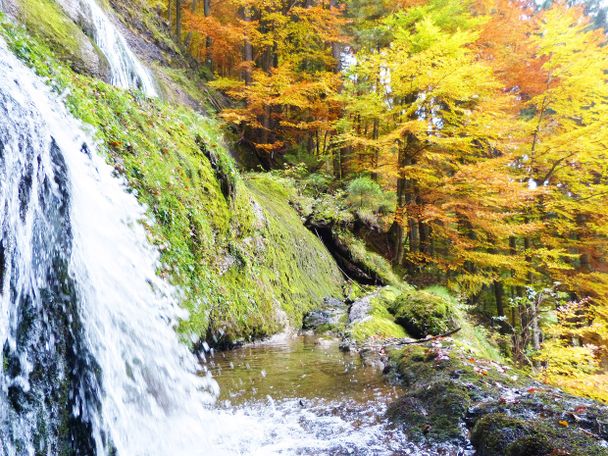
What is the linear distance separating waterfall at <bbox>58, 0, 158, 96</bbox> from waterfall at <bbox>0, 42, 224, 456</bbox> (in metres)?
3.98

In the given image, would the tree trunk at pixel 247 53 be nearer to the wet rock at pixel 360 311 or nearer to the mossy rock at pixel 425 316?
the wet rock at pixel 360 311

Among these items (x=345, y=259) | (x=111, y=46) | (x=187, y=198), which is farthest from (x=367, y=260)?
(x=111, y=46)

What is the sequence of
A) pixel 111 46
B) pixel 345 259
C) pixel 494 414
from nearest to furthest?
1. pixel 494 414
2. pixel 111 46
3. pixel 345 259

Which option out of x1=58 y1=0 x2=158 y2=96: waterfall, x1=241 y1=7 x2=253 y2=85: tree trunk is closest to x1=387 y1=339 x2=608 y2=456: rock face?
x1=58 y1=0 x2=158 y2=96: waterfall

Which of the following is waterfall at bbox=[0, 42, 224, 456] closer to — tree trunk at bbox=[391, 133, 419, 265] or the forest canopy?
the forest canopy

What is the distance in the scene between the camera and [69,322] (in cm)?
204

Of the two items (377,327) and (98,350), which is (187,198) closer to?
(98,350)

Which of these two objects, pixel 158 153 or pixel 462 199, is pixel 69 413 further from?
pixel 462 199

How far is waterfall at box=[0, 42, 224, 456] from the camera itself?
1.77 metres

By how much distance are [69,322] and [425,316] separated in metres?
5.48

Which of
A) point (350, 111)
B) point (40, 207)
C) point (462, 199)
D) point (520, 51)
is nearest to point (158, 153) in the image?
point (40, 207)

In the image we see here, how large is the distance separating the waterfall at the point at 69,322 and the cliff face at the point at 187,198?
0.89 meters

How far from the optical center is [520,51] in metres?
13.8

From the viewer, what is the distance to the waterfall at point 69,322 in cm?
177
